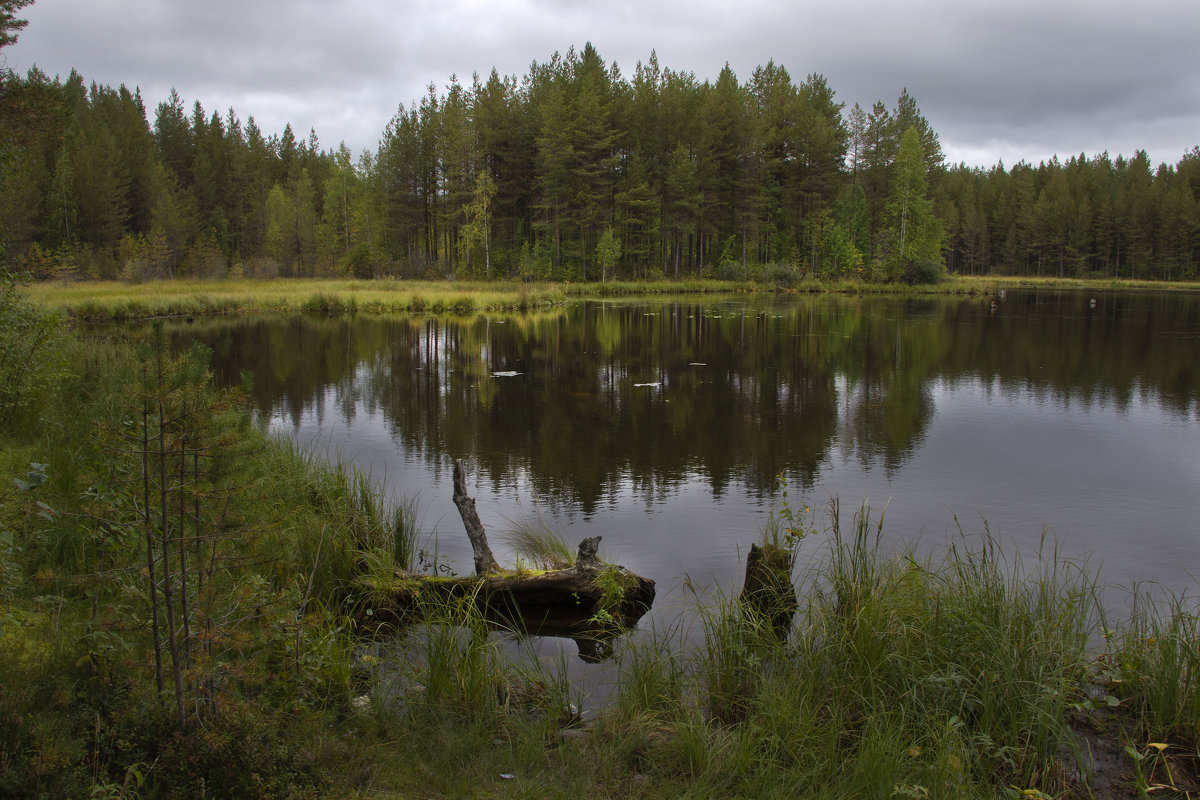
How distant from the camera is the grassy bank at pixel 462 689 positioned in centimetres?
293

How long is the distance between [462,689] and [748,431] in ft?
31.2

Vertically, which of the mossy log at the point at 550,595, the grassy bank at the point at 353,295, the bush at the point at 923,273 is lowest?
the mossy log at the point at 550,595

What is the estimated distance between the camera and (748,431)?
1320cm

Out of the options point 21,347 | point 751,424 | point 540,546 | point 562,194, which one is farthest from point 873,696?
point 562,194

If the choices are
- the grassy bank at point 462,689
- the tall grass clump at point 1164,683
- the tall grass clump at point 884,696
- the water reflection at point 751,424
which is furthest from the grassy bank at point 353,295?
the tall grass clump at point 1164,683

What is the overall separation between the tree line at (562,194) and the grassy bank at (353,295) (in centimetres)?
302

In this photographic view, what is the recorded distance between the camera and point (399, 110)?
70.2 m

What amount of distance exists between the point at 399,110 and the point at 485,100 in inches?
423

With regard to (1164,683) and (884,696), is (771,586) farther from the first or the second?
(1164,683)

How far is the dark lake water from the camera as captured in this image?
335 inches

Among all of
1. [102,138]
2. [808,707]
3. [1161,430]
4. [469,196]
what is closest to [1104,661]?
[808,707]

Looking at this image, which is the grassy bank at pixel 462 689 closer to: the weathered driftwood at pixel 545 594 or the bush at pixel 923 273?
the weathered driftwood at pixel 545 594

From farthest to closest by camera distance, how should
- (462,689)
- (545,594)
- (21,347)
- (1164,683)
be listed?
(21,347), (545,594), (462,689), (1164,683)

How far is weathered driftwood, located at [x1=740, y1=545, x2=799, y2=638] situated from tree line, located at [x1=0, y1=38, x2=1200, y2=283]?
5371 centimetres
